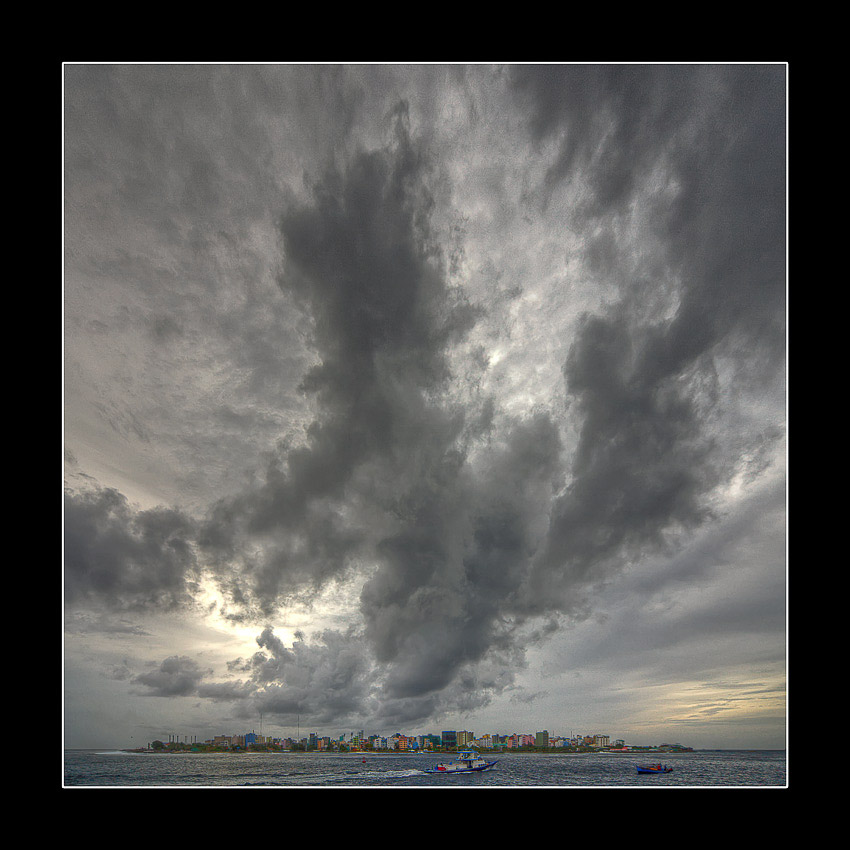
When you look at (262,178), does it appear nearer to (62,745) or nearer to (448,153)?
(448,153)

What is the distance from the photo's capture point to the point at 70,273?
12.5 metres

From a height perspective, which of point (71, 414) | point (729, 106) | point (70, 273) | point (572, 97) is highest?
point (572, 97)

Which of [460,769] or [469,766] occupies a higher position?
[469,766]

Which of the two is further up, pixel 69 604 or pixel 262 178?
pixel 262 178

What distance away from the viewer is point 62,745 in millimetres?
9930

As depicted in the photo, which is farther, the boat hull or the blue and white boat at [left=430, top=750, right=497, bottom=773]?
the boat hull

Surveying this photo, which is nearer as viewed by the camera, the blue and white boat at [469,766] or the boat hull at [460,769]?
the blue and white boat at [469,766]

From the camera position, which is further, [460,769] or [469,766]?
[460,769]

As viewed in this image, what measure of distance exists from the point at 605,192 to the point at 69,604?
1506cm

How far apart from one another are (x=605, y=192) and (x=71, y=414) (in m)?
13.0
